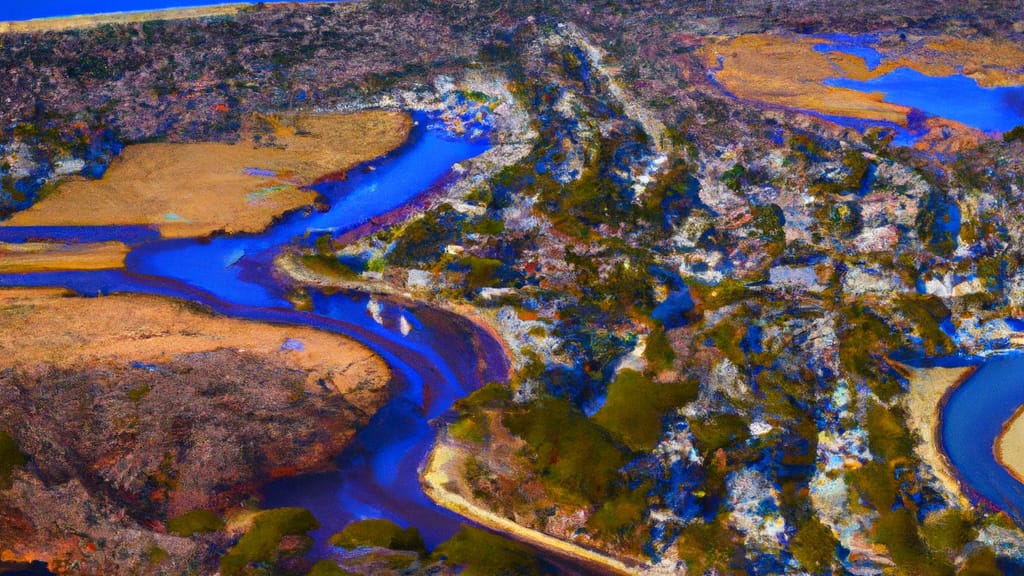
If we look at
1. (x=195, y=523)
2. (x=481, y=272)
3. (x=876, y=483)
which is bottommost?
(x=195, y=523)

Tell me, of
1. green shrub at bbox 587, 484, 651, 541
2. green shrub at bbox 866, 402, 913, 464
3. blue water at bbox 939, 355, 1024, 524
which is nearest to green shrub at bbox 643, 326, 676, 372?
green shrub at bbox 587, 484, 651, 541

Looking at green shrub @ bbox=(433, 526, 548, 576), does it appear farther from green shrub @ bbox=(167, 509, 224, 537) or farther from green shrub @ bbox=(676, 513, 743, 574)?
green shrub @ bbox=(167, 509, 224, 537)

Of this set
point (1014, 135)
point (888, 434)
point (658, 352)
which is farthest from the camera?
point (1014, 135)

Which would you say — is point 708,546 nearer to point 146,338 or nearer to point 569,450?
point 569,450

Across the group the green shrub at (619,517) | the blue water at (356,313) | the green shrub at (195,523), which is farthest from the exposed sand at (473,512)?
the green shrub at (195,523)

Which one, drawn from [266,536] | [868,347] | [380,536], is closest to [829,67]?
[868,347]

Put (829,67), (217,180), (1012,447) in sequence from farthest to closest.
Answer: (829,67)
(217,180)
(1012,447)
